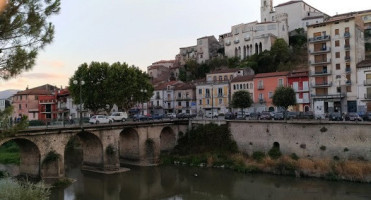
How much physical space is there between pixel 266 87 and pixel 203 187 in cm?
3134

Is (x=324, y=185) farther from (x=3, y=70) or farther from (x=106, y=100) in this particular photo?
(x=106, y=100)

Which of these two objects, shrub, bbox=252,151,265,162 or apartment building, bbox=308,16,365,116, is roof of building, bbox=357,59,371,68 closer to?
apartment building, bbox=308,16,365,116

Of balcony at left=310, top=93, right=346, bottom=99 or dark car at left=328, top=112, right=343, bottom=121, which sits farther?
balcony at left=310, top=93, right=346, bottom=99

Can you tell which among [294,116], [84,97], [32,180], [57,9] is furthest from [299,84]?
[57,9]

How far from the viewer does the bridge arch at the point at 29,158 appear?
30763 mm

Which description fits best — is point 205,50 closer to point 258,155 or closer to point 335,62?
point 335,62

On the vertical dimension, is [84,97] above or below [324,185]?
above

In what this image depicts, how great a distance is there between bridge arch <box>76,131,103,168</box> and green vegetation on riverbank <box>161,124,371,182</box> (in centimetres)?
861

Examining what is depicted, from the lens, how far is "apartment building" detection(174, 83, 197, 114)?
70.4 metres

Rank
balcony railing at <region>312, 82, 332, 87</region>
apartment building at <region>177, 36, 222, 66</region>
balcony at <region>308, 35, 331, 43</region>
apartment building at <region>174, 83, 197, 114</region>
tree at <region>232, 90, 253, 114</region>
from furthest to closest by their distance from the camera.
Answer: apartment building at <region>177, 36, 222, 66</region> → apartment building at <region>174, 83, 197, 114</region> → balcony railing at <region>312, 82, 332, 87</region> → tree at <region>232, 90, 253, 114</region> → balcony at <region>308, 35, 331, 43</region>

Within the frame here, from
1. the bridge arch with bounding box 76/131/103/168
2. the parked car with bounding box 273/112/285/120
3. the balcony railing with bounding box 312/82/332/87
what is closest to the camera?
the bridge arch with bounding box 76/131/103/168

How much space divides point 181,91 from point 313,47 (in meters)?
29.0

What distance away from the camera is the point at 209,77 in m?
68.5

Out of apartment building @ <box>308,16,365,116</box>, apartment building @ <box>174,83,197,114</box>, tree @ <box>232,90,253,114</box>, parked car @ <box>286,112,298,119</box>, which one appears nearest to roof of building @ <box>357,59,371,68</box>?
apartment building @ <box>308,16,365,116</box>
